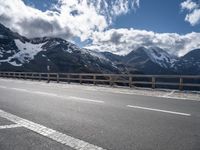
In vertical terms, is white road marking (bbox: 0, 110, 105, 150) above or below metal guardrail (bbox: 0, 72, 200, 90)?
below

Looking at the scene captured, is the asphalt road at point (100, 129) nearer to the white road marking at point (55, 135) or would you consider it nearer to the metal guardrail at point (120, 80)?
the white road marking at point (55, 135)

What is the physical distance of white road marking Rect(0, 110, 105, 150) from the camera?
5.08m

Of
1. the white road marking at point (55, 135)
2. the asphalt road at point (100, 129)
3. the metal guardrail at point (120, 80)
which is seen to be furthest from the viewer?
the metal guardrail at point (120, 80)

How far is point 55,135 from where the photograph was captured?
19.2 ft

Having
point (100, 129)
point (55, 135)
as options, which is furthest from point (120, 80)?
point (55, 135)

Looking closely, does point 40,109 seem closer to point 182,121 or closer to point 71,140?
point 71,140

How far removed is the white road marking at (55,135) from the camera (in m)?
5.08

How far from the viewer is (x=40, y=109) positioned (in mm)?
9430

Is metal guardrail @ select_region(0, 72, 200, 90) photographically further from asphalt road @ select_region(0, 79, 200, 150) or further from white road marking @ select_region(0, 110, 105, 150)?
white road marking @ select_region(0, 110, 105, 150)

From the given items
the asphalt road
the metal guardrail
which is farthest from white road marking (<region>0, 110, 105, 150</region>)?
the metal guardrail

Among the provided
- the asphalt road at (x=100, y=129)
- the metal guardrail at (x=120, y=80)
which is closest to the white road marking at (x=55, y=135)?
the asphalt road at (x=100, y=129)

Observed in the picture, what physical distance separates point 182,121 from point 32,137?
4151 mm

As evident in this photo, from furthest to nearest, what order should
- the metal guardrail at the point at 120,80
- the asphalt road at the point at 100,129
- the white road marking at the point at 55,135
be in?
A: the metal guardrail at the point at 120,80, the asphalt road at the point at 100,129, the white road marking at the point at 55,135

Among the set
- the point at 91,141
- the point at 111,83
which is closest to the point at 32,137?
the point at 91,141
